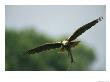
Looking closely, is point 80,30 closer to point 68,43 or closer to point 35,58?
point 68,43

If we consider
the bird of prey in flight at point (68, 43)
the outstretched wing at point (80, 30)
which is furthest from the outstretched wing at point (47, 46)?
the outstretched wing at point (80, 30)

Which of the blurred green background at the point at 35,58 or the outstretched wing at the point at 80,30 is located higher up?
the outstretched wing at the point at 80,30

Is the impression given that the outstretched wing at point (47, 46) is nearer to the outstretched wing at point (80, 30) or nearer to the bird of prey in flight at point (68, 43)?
the bird of prey in flight at point (68, 43)

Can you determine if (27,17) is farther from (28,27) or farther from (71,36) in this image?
(71,36)

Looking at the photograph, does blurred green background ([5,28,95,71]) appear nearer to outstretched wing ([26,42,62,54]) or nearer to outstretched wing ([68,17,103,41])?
outstretched wing ([26,42,62,54])

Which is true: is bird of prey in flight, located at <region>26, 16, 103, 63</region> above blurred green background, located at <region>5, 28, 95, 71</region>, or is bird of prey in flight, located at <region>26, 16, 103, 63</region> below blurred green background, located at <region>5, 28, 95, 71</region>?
above

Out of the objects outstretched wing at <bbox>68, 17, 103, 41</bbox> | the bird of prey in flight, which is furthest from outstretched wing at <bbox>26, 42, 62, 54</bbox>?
outstretched wing at <bbox>68, 17, 103, 41</bbox>

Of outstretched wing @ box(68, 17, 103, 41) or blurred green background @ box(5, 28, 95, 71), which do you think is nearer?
outstretched wing @ box(68, 17, 103, 41)

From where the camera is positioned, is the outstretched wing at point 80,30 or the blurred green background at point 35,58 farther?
the blurred green background at point 35,58
